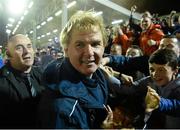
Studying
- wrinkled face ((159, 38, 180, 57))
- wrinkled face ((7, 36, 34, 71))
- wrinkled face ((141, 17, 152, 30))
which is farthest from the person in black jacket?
wrinkled face ((141, 17, 152, 30))

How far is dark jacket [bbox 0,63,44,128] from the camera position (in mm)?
2206

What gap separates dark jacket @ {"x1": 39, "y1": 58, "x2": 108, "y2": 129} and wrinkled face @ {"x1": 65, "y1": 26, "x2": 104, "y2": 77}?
38 millimetres

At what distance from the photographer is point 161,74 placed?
7.87ft

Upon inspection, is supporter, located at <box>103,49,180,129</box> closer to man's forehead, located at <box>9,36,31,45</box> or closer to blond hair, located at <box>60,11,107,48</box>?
blond hair, located at <box>60,11,107,48</box>

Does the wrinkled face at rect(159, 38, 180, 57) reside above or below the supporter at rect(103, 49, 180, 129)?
above

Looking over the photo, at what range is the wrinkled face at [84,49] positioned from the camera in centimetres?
161

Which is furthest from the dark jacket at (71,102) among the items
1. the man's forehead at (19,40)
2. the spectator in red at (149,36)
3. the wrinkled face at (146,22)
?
the wrinkled face at (146,22)

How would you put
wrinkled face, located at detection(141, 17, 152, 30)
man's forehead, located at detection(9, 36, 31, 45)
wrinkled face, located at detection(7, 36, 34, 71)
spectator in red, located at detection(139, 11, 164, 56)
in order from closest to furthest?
wrinkled face, located at detection(7, 36, 34, 71) → man's forehead, located at detection(9, 36, 31, 45) → spectator in red, located at detection(139, 11, 164, 56) → wrinkled face, located at detection(141, 17, 152, 30)

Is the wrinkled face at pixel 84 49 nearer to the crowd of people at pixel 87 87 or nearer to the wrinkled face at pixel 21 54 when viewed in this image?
the crowd of people at pixel 87 87

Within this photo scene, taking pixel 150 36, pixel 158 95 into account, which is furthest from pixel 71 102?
pixel 150 36

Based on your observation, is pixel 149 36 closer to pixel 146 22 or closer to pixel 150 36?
pixel 150 36

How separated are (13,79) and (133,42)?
3649mm

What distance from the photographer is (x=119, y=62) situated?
2.97 m

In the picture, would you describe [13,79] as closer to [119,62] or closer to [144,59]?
[119,62]
